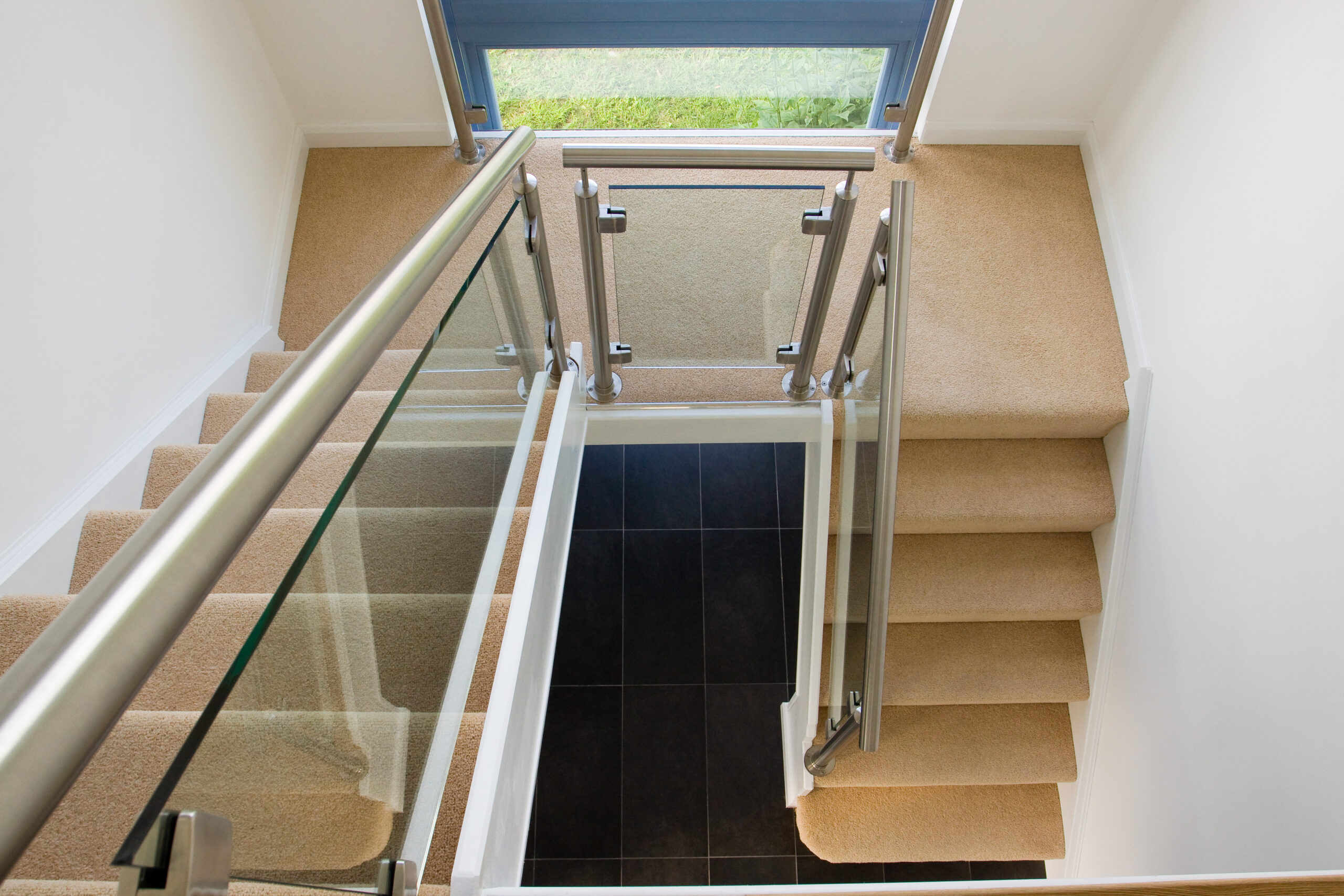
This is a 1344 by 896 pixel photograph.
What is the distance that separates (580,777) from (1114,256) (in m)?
3.02

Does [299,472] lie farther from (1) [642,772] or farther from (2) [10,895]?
(1) [642,772]

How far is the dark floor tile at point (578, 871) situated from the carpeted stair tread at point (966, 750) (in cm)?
94

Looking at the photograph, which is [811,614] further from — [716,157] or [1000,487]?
[716,157]

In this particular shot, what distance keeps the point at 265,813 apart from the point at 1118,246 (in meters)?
3.36

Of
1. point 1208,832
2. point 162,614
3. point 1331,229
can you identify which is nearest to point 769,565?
point 1208,832

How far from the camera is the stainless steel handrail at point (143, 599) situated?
0.42 metres

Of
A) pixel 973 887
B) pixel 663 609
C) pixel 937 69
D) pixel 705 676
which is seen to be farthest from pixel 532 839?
pixel 937 69

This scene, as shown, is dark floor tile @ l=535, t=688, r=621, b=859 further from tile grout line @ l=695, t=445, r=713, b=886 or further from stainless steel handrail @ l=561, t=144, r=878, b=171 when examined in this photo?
stainless steel handrail @ l=561, t=144, r=878, b=171

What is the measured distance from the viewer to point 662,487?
393cm

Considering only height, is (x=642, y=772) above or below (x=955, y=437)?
below

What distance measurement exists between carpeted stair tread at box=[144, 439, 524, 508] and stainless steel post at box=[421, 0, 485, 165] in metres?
1.73

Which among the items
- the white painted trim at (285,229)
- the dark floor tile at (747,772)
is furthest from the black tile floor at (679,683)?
the white painted trim at (285,229)

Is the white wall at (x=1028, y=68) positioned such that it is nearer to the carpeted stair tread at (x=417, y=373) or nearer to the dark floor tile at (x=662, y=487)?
the dark floor tile at (x=662, y=487)

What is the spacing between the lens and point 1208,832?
2244 mm
